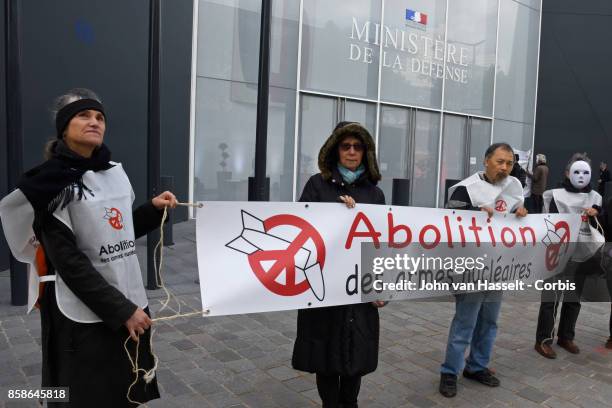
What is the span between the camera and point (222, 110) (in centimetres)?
1066

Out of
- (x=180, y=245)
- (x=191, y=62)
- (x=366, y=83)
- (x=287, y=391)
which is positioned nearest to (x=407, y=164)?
(x=366, y=83)

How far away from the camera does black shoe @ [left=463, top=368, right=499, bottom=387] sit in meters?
3.81

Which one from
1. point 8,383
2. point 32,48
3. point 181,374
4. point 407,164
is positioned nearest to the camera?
point 8,383

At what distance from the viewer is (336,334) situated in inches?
109

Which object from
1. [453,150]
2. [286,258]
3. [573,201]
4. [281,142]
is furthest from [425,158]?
[286,258]

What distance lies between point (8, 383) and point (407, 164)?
1164 centimetres

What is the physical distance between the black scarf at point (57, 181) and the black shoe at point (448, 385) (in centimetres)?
288

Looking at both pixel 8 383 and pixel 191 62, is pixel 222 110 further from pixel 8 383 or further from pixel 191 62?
pixel 8 383

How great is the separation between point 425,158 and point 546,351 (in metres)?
10.1

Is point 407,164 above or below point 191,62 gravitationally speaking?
below

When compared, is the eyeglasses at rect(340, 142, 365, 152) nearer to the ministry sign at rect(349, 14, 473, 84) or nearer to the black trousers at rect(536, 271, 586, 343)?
the black trousers at rect(536, 271, 586, 343)

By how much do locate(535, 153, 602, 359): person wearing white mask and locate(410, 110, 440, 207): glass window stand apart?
9173 millimetres

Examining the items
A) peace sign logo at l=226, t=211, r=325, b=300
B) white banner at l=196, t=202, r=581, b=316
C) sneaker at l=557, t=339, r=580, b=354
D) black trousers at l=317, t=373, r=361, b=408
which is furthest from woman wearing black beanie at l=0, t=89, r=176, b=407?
sneaker at l=557, t=339, r=580, b=354

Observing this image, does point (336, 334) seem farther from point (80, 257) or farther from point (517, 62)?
point (517, 62)
